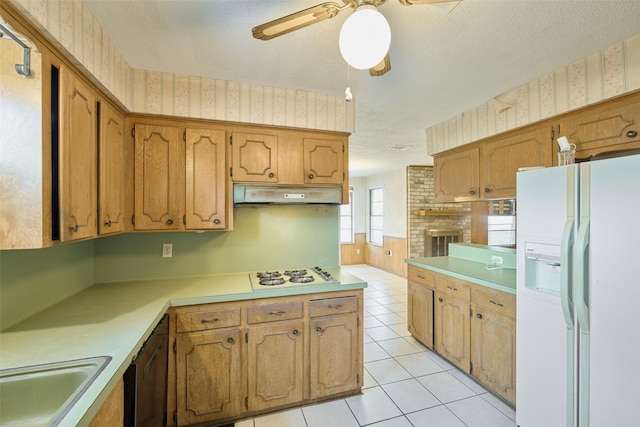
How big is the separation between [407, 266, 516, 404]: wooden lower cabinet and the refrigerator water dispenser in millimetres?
320

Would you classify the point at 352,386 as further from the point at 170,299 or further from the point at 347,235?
the point at 347,235

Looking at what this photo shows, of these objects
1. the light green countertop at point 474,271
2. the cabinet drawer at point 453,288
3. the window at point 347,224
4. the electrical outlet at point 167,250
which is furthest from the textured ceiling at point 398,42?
the window at point 347,224

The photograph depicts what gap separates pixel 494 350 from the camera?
2182 mm

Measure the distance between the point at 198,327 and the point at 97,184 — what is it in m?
1.07

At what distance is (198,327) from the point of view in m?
1.85

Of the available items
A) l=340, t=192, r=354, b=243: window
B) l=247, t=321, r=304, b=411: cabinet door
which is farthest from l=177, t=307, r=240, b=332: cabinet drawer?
l=340, t=192, r=354, b=243: window

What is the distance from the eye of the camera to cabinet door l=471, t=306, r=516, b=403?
6.70 feet

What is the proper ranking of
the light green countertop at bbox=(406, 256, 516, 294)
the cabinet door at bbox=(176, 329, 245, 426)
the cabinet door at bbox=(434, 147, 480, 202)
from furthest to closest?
the cabinet door at bbox=(434, 147, 480, 202)
the light green countertop at bbox=(406, 256, 516, 294)
the cabinet door at bbox=(176, 329, 245, 426)

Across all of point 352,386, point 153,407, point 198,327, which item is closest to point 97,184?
point 198,327

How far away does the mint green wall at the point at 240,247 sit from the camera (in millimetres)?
2256

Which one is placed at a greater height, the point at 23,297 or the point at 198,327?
the point at 23,297

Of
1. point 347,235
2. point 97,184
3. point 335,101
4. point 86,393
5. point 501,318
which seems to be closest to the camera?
point 86,393

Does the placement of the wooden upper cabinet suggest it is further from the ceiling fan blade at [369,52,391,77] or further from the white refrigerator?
the ceiling fan blade at [369,52,391,77]

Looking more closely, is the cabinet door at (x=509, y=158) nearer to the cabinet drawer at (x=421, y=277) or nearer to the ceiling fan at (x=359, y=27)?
the cabinet drawer at (x=421, y=277)
